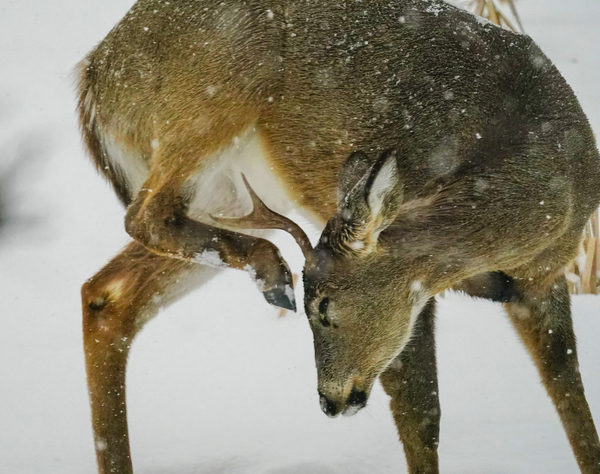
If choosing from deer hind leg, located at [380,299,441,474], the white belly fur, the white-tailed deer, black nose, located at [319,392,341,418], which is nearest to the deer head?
black nose, located at [319,392,341,418]

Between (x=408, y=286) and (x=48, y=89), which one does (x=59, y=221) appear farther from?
(x=408, y=286)

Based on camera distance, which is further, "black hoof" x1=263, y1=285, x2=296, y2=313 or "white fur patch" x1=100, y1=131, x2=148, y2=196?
"white fur patch" x1=100, y1=131, x2=148, y2=196

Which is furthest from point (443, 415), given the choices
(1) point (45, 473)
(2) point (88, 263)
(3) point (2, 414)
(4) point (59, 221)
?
(4) point (59, 221)

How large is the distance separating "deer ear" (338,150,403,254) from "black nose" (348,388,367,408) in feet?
1.73

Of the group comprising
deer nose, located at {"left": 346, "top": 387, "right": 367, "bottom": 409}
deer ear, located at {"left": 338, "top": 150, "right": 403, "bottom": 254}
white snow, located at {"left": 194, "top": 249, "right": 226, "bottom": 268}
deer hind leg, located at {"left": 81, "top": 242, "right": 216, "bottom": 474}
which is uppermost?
deer ear, located at {"left": 338, "top": 150, "right": 403, "bottom": 254}

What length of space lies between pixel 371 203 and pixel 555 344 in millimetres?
1626

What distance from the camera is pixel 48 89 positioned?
8.59m

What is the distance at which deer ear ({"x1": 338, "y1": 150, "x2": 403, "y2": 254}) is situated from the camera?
2495mm

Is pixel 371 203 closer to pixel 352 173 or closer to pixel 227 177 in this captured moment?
pixel 352 173

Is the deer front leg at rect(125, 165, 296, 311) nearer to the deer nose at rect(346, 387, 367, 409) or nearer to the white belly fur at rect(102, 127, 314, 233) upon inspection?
the white belly fur at rect(102, 127, 314, 233)

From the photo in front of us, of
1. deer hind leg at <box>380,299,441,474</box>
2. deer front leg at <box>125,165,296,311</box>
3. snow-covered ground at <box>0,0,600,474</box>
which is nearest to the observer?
deer front leg at <box>125,165,296,311</box>

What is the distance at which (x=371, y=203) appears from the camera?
2.53 m

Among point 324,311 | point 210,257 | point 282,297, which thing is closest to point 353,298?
point 324,311

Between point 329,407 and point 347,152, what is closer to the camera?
point 329,407
